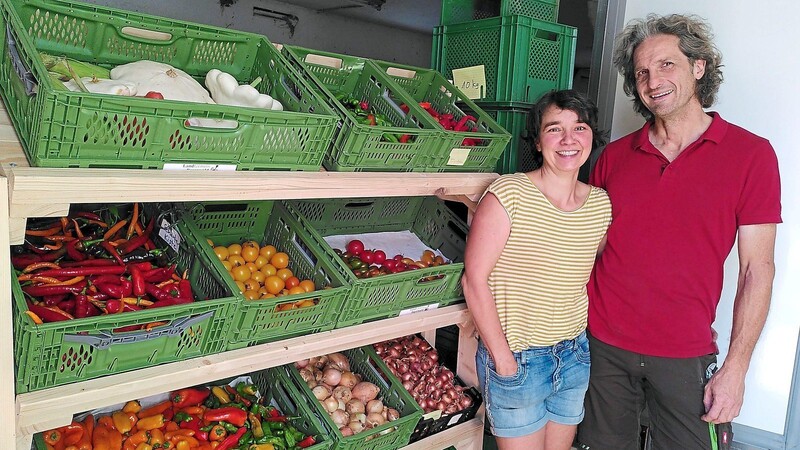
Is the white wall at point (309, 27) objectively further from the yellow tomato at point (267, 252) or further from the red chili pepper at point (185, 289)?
the red chili pepper at point (185, 289)

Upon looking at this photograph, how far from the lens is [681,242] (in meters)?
2.01

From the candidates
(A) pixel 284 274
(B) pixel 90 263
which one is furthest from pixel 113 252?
(A) pixel 284 274

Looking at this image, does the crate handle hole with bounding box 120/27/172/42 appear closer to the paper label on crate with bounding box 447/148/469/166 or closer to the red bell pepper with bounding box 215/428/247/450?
the paper label on crate with bounding box 447/148/469/166

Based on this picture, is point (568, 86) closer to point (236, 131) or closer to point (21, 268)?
point (236, 131)

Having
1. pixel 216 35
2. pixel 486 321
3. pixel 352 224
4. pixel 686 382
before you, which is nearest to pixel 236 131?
pixel 216 35

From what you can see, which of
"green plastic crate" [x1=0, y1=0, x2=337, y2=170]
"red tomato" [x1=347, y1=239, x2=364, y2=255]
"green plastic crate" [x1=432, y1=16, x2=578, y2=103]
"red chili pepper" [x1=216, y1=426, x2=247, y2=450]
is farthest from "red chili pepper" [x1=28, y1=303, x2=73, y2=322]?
"green plastic crate" [x1=432, y1=16, x2=578, y2=103]

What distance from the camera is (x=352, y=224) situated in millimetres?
2717

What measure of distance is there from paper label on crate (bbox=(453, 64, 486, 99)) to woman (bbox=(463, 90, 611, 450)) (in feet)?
1.84

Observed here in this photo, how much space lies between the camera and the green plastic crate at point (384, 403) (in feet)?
6.83

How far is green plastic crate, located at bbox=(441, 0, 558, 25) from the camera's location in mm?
2658

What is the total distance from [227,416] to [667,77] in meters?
1.83

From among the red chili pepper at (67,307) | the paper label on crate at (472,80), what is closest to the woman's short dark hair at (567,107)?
the paper label on crate at (472,80)

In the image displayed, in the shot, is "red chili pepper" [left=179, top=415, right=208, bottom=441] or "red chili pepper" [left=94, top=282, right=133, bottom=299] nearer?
"red chili pepper" [left=94, top=282, right=133, bottom=299]

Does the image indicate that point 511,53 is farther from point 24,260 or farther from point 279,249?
point 24,260
